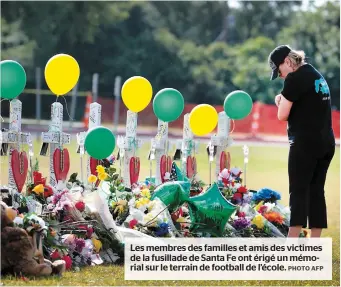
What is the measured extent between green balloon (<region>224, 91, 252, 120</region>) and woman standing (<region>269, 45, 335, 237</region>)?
1.66 metres

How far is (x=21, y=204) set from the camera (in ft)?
19.2

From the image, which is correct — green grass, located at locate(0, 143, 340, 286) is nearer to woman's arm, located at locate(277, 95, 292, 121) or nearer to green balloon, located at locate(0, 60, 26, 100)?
green balloon, located at locate(0, 60, 26, 100)

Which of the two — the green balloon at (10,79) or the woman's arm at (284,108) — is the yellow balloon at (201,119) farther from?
the green balloon at (10,79)

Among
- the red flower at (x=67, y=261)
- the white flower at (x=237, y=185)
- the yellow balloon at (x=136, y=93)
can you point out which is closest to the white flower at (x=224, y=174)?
the white flower at (x=237, y=185)

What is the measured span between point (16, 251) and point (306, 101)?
2099 mm

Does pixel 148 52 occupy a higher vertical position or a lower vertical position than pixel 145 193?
higher

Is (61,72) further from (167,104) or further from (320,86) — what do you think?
(320,86)

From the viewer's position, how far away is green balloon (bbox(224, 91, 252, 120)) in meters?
7.64

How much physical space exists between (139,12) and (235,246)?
31.7 metres

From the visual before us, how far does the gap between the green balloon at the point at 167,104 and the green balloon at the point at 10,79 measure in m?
1.44

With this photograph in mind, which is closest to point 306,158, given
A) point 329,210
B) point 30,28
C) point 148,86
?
point 148,86

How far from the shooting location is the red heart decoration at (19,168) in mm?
6184

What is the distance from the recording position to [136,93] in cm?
718

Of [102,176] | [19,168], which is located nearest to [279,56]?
[102,176]
